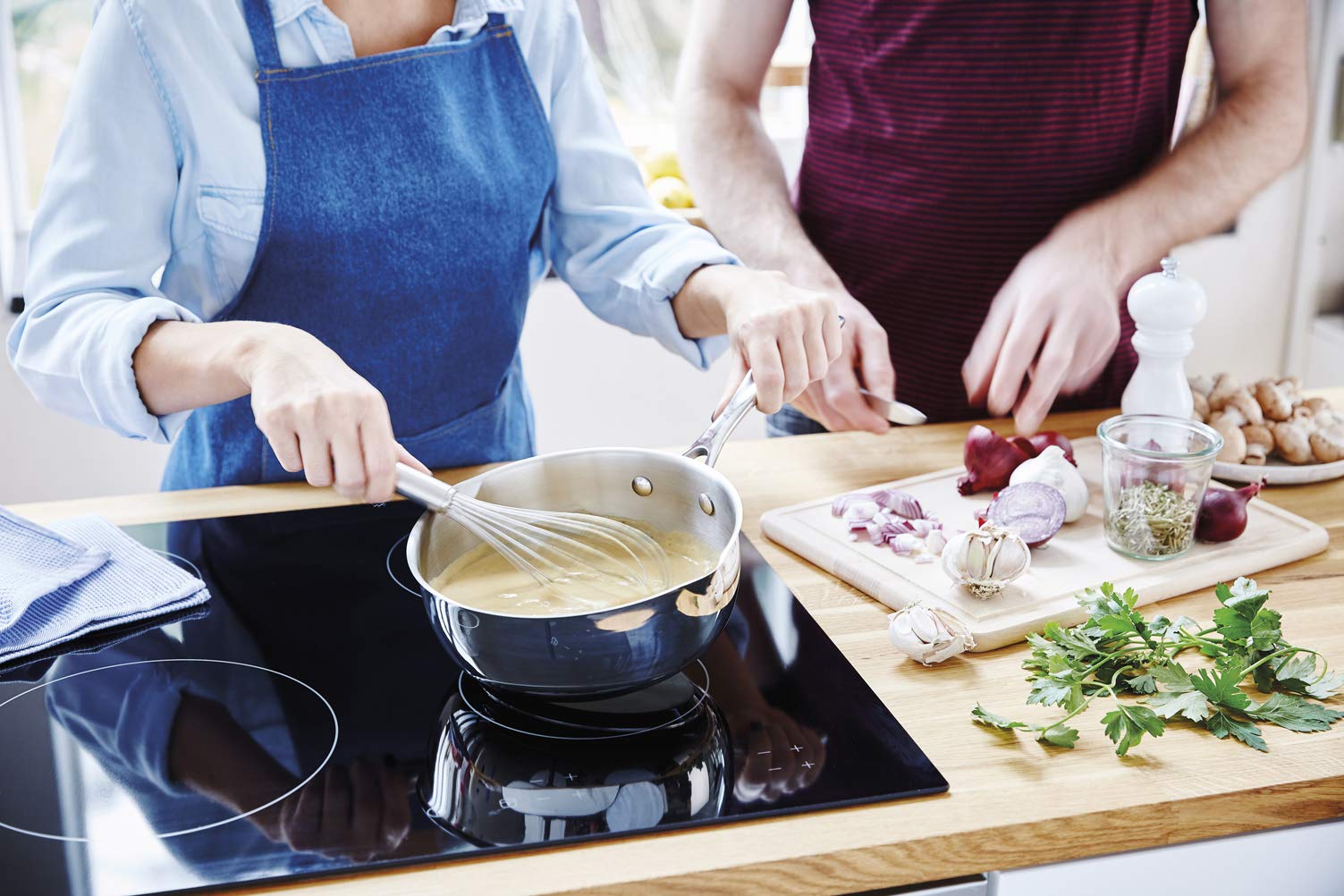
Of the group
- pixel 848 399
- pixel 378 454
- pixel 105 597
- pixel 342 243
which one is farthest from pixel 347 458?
pixel 848 399

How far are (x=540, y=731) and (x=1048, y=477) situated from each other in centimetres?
49

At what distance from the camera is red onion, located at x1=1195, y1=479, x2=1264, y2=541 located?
94cm

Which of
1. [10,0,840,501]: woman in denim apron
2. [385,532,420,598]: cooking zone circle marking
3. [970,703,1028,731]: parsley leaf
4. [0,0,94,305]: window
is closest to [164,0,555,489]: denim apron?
[10,0,840,501]: woman in denim apron

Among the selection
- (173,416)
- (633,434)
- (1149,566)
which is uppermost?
(173,416)

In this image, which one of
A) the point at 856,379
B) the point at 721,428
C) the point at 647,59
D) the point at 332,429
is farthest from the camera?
the point at 647,59

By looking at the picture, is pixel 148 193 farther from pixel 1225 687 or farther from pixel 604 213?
pixel 1225 687

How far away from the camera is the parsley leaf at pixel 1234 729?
2.30 feet

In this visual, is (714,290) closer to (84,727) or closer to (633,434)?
(84,727)

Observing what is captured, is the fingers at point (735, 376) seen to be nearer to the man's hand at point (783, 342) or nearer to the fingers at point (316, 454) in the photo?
the man's hand at point (783, 342)

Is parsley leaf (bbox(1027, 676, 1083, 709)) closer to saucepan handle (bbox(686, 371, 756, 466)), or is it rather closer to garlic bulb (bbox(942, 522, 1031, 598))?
garlic bulb (bbox(942, 522, 1031, 598))

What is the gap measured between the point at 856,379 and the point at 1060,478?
22 cm

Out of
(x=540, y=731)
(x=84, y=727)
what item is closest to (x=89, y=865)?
(x=84, y=727)

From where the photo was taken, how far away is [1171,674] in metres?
0.75

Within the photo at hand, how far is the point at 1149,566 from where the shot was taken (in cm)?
92
